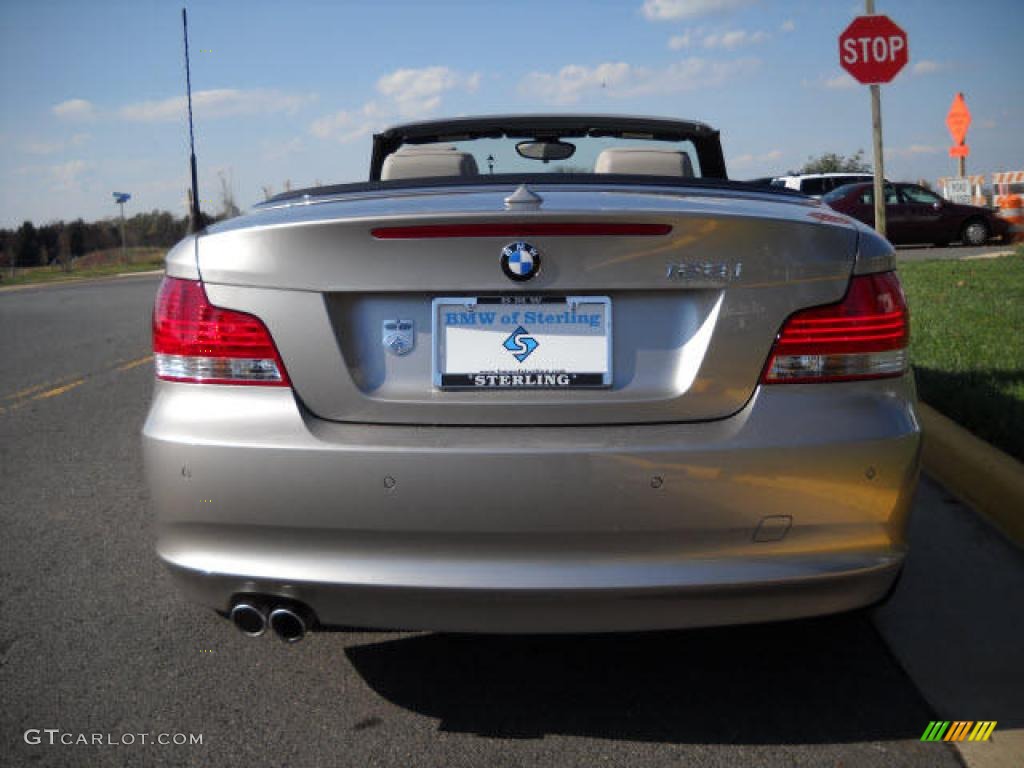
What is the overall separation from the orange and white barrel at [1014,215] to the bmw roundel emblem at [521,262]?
23475mm

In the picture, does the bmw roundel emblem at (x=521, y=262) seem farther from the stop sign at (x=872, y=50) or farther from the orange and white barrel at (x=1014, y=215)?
the orange and white barrel at (x=1014, y=215)

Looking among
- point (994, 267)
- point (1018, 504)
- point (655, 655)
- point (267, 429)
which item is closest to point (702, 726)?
point (655, 655)

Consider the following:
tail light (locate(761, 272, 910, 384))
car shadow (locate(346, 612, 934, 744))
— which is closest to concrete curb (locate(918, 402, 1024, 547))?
car shadow (locate(346, 612, 934, 744))

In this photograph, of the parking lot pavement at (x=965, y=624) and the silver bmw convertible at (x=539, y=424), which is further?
the parking lot pavement at (x=965, y=624)

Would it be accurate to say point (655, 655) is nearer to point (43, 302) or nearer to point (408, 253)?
point (408, 253)

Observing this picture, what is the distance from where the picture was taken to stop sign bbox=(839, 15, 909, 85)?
1192cm

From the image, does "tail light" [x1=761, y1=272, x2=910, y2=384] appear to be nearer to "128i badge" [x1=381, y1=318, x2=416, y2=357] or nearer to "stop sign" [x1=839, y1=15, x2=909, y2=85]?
"128i badge" [x1=381, y1=318, x2=416, y2=357]

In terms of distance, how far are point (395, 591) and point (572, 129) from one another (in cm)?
311

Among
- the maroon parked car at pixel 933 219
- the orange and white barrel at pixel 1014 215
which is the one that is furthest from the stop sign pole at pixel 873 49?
the orange and white barrel at pixel 1014 215

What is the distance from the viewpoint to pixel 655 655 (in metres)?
3.27

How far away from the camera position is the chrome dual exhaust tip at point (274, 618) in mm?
2588

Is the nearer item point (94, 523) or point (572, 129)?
point (94, 523)

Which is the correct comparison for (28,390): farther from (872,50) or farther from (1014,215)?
(1014,215)

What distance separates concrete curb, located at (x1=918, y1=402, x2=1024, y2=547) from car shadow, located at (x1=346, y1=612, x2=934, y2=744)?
111 centimetres
